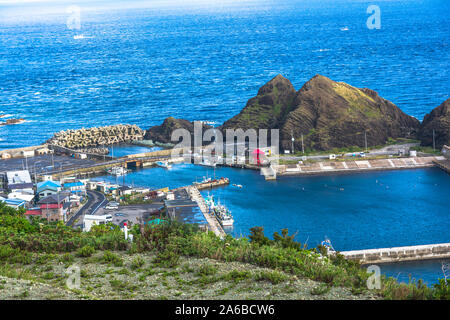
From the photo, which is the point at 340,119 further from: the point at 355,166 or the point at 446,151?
the point at 446,151

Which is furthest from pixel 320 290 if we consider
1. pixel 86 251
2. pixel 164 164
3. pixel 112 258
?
pixel 164 164

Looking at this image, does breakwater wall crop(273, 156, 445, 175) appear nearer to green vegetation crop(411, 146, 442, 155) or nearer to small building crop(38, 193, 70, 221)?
green vegetation crop(411, 146, 442, 155)

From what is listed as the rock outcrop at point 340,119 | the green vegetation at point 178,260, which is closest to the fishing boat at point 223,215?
the green vegetation at point 178,260

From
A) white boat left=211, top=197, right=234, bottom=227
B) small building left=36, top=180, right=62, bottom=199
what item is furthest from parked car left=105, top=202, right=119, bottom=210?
white boat left=211, top=197, right=234, bottom=227

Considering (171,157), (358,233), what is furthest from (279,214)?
(171,157)

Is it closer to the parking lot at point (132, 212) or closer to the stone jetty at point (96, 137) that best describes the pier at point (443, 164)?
the parking lot at point (132, 212)
